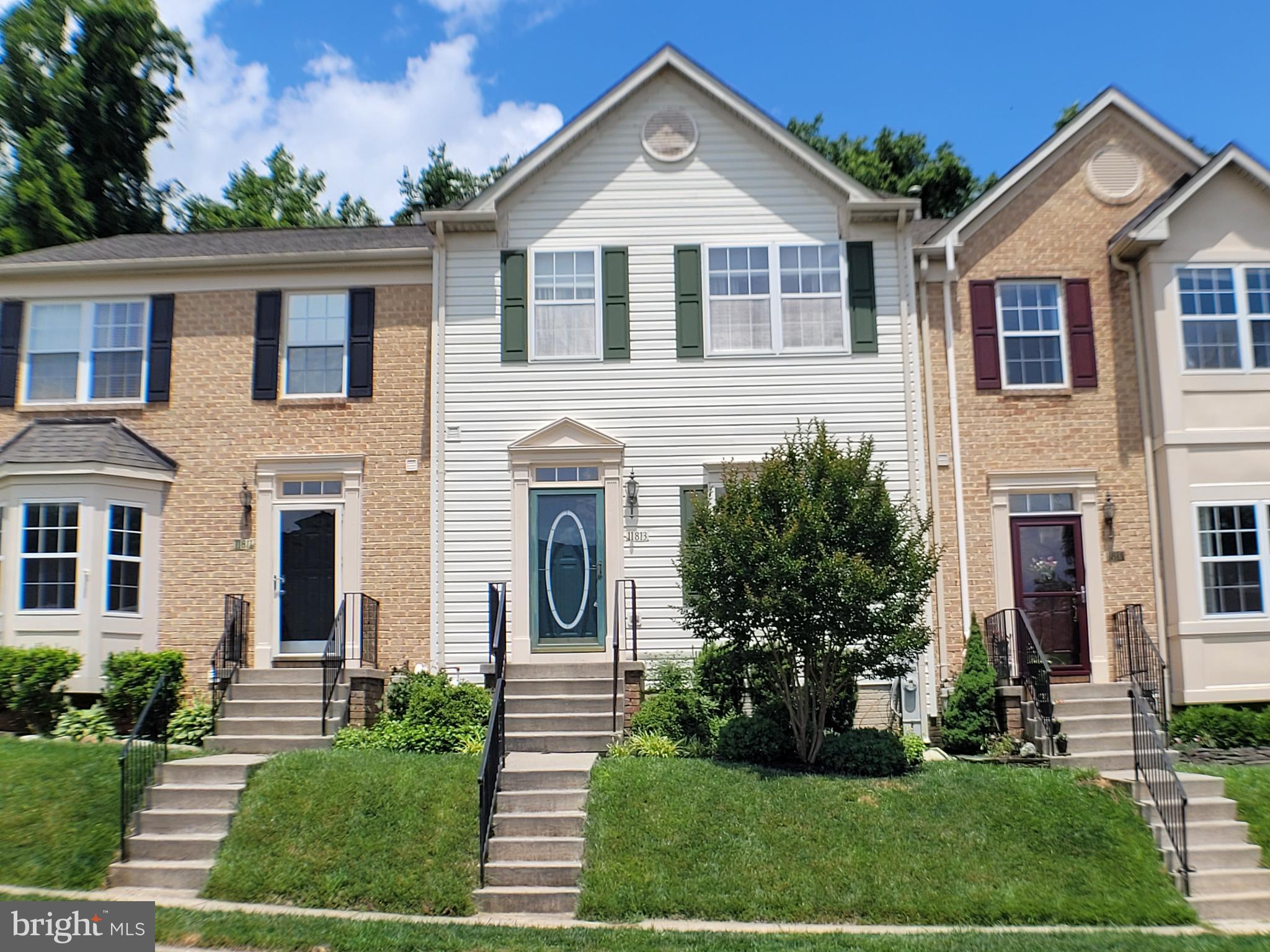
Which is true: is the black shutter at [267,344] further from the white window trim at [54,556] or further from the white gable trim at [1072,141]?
the white gable trim at [1072,141]

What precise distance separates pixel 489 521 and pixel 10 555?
581 cm

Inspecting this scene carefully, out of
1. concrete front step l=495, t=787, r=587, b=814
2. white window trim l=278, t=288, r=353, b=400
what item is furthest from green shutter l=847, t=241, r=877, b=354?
concrete front step l=495, t=787, r=587, b=814

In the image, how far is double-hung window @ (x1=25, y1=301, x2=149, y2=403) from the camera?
15922 mm

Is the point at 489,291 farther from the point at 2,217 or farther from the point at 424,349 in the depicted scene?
the point at 2,217

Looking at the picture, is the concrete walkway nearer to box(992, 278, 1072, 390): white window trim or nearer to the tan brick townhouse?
the tan brick townhouse

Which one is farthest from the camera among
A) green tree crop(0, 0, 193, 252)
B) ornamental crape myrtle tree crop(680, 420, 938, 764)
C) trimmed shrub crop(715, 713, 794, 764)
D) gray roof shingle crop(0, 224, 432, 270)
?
green tree crop(0, 0, 193, 252)

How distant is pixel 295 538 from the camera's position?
15469 millimetres

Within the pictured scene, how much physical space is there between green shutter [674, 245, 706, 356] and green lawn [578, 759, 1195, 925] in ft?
18.9

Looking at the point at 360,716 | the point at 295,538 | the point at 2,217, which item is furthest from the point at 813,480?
the point at 2,217

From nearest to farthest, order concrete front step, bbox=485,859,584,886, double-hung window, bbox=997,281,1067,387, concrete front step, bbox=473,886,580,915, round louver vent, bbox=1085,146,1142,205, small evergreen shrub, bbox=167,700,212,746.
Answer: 1. concrete front step, bbox=473,886,580,915
2. concrete front step, bbox=485,859,584,886
3. small evergreen shrub, bbox=167,700,212,746
4. double-hung window, bbox=997,281,1067,387
5. round louver vent, bbox=1085,146,1142,205

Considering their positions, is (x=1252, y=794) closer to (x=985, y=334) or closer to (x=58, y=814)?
(x=985, y=334)

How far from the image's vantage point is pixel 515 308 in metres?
15.4

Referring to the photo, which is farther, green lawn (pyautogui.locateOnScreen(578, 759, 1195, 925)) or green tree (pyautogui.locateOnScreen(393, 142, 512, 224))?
green tree (pyautogui.locateOnScreen(393, 142, 512, 224))

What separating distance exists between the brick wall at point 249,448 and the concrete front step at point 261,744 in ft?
6.65
